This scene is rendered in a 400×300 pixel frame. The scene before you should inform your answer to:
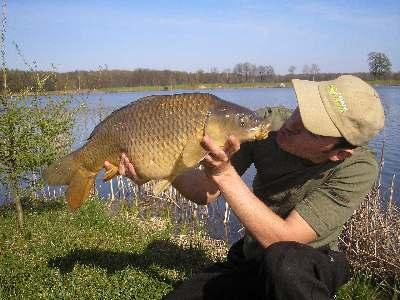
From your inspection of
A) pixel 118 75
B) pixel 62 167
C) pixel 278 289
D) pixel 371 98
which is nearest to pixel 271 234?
pixel 278 289

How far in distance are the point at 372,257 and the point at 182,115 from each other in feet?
7.20

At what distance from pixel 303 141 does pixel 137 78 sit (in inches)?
1445

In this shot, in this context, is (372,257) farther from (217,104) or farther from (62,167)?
(62,167)

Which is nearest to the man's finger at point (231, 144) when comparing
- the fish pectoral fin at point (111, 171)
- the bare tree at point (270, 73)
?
the fish pectoral fin at point (111, 171)

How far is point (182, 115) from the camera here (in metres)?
2.13

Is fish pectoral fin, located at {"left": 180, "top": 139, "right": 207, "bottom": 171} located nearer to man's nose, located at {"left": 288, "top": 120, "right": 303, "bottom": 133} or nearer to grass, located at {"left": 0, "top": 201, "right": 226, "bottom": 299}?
man's nose, located at {"left": 288, "top": 120, "right": 303, "bottom": 133}

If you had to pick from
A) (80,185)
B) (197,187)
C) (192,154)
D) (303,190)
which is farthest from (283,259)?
(80,185)

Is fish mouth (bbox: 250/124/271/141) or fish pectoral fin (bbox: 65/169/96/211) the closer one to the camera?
fish mouth (bbox: 250/124/271/141)

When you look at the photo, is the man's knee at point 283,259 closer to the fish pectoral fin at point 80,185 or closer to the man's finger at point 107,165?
the man's finger at point 107,165

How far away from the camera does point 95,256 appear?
3824mm

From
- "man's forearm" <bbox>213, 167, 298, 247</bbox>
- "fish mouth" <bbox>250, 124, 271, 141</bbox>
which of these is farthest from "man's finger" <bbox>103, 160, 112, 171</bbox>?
"fish mouth" <bbox>250, 124, 271, 141</bbox>

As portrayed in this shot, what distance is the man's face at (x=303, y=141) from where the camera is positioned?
2236 millimetres

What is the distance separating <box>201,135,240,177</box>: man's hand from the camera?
2062 millimetres

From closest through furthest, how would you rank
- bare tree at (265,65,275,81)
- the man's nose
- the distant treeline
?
the man's nose → the distant treeline → bare tree at (265,65,275,81)
